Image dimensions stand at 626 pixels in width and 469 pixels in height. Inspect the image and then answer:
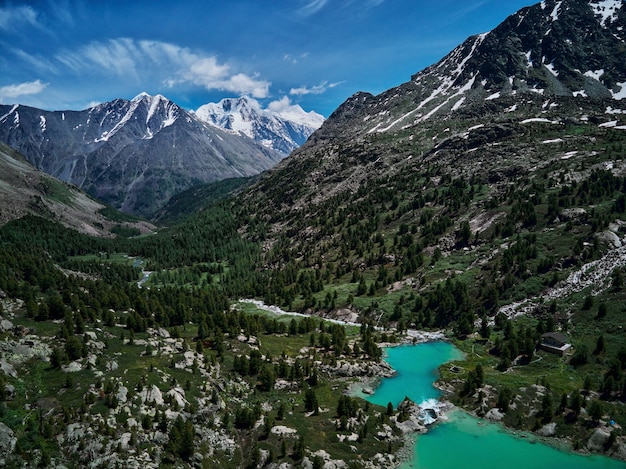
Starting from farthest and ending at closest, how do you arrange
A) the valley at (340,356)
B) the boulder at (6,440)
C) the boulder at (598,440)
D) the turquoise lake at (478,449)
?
the boulder at (598,440)
the turquoise lake at (478,449)
the valley at (340,356)
the boulder at (6,440)

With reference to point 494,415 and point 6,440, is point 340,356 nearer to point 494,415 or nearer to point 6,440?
point 494,415

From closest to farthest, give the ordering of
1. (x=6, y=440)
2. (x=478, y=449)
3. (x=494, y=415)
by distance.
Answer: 1. (x=6, y=440)
2. (x=478, y=449)
3. (x=494, y=415)

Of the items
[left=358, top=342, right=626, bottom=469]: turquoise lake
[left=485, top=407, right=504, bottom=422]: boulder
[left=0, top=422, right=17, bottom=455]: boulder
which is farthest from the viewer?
[left=485, top=407, right=504, bottom=422]: boulder

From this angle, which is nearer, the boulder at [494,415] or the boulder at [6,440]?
the boulder at [6,440]

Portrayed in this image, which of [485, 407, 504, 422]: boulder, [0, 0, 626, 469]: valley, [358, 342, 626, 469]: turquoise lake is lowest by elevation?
[358, 342, 626, 469]: turquoise lake

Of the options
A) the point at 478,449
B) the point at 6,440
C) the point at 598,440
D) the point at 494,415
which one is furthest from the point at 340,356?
the point at 6,440

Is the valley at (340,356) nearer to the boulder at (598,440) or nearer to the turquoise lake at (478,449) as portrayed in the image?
the boulder at (598,440)

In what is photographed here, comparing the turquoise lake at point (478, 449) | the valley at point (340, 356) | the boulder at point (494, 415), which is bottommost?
the turquoise lake at point (478, 449)

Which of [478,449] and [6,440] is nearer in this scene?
[6,440]

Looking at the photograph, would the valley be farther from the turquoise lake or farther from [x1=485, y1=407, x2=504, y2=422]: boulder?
the turquoise lake

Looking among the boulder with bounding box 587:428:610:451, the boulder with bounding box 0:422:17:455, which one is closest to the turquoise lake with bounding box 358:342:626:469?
the boulder with bounding box 587:428:610:451

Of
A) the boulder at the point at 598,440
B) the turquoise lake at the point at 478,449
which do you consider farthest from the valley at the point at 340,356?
the turquoise lake at the point at 478,449
